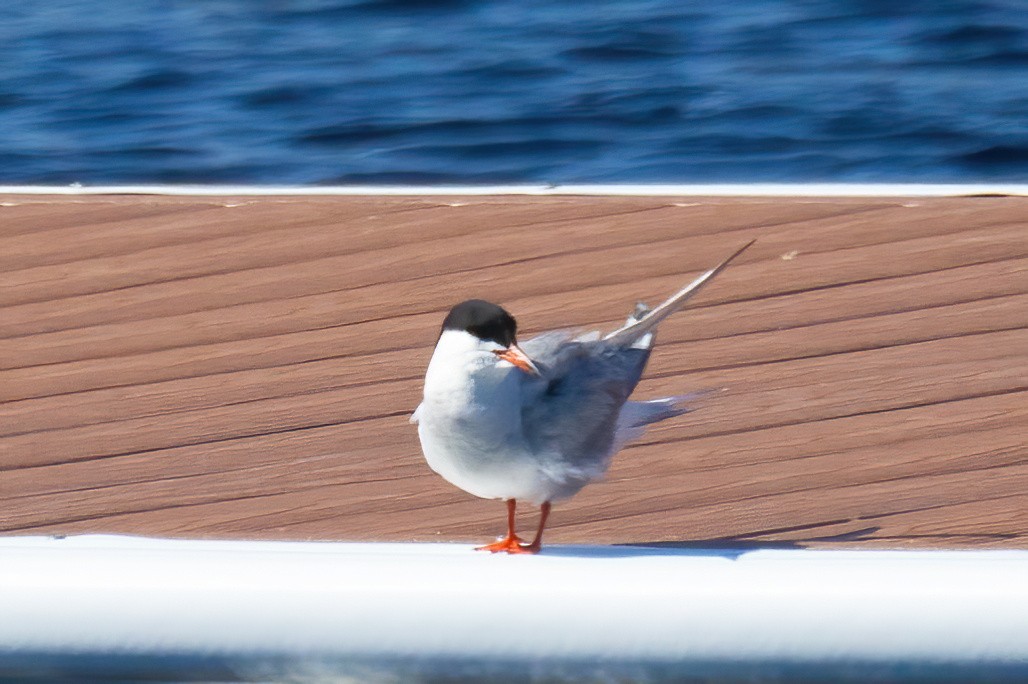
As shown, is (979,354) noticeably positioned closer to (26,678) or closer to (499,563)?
(499,563)

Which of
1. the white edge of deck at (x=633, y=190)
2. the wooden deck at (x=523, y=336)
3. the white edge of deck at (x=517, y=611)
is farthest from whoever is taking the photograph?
the white edge of deck at (x=633, y=190)

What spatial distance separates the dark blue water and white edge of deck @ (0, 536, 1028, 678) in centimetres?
663

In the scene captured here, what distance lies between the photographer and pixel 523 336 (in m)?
4.33

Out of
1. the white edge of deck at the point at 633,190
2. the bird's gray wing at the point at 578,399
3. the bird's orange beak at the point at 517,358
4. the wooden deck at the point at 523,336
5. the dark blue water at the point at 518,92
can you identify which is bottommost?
the dark blue water at the point at 518,92

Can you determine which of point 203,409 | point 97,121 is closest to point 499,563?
point 203,409

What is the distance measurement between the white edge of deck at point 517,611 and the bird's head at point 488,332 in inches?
16.2

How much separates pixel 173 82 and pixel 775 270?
333 inches

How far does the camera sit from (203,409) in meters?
4.16

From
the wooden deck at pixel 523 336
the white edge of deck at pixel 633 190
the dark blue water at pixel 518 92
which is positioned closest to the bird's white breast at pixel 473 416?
the wooden deck at pixel 523 336

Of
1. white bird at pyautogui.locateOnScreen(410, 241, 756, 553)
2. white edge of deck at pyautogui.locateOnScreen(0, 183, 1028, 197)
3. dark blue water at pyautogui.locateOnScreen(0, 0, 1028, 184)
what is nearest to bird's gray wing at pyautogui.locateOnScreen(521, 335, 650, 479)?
white bird at pyautogui.locateOnScreen(410, 241, 756, 553)

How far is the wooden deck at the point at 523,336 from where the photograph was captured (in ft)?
12.3

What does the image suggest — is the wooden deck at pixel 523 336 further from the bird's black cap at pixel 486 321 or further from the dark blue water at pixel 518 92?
the dark blue water at pixel 518 92

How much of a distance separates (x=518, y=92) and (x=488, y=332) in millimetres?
8976

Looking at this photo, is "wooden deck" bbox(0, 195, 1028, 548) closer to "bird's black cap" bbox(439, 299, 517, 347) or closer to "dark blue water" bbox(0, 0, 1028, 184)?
"bird's black cap" bbox(439, 299, 517, 347)
